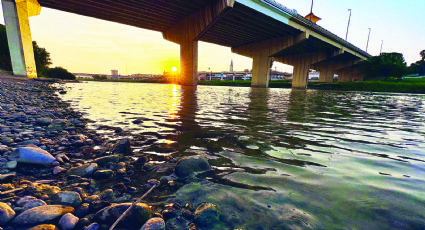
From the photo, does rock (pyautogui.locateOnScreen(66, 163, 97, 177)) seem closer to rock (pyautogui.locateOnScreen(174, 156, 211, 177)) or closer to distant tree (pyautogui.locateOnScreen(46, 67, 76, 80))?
rock (pyautogui.locateOnScreen(174, 156, 211, 177))

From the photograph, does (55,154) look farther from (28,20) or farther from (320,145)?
(28,20)

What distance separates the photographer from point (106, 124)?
5391 millimetres

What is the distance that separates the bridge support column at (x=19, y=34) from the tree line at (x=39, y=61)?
20.5 meters

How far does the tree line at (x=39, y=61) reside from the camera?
37969 millimetres

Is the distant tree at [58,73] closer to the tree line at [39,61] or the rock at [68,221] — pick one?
the tree line at [39,61]

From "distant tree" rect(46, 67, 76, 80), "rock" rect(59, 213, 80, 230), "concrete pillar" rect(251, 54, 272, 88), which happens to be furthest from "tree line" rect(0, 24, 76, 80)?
"concrete pillar" rect(251, 54, 272, 88)

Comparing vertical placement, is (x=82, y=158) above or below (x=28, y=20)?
below

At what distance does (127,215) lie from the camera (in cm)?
159

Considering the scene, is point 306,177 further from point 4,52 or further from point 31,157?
point 4,52

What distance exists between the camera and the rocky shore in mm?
1559

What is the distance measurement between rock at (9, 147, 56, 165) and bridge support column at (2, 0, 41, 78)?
31.2m

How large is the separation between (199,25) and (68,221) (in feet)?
120

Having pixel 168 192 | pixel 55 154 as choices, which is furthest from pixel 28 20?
pixel 168 192

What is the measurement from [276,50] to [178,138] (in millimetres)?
48022
